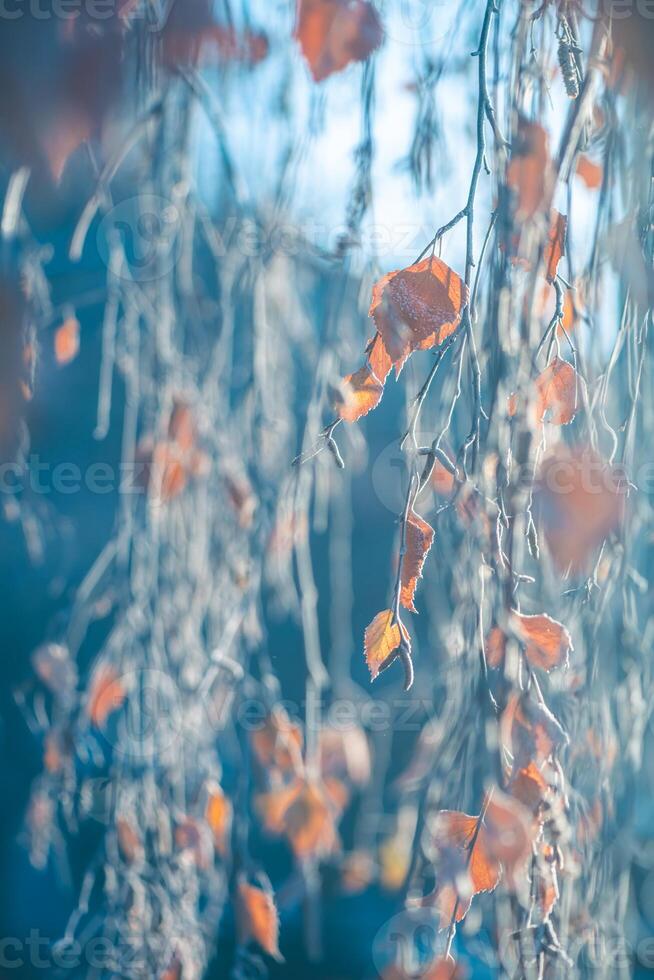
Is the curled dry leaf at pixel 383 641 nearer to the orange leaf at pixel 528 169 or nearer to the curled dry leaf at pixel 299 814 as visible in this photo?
the orange leaf at pixel 528 169

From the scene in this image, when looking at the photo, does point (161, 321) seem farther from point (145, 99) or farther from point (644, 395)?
point (644, 395)

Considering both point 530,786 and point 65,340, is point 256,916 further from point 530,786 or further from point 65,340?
point 65,340

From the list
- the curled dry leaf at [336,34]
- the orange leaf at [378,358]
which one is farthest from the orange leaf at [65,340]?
the orange leaf at [378,358]

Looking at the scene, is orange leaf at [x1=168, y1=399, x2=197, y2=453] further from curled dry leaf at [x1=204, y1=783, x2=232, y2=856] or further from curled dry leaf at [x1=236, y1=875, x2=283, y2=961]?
curled dry leaf at [x1=236, y1=875, x2=283, y2=961]

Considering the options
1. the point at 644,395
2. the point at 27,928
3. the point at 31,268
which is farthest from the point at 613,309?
the point at 27,928

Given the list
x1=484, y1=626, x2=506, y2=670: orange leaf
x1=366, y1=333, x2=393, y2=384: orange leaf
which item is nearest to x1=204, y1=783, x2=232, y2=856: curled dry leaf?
x1=484, y1=626, x2=506, y2=670: orange leaf

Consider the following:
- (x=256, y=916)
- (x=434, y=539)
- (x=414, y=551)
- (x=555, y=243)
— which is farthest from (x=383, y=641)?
(x=256, y=916)
